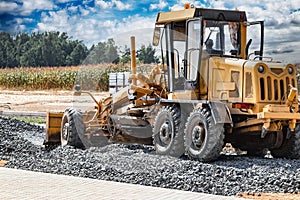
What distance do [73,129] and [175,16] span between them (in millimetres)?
3679

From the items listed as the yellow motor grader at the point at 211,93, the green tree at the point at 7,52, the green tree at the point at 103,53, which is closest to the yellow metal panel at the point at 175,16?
the yellow motor grader at the point at 211,93

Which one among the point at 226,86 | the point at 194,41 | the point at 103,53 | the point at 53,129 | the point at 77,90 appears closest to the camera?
the point at 226,86

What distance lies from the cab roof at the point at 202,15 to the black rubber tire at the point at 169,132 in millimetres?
A: 1878

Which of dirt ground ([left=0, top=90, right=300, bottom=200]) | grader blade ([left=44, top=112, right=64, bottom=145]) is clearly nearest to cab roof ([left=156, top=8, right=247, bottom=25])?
grader blade ([left=44, top=112, right=64, bottom=145])

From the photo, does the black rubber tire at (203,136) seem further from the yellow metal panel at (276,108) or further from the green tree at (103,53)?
the green tree at (103,53)

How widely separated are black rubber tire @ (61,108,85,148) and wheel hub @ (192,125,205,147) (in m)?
3.61

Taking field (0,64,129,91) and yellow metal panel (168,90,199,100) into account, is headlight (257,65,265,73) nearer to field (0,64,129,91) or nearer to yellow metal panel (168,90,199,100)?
yellow metal panel (168,90,199,100)

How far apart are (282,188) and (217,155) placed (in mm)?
2502

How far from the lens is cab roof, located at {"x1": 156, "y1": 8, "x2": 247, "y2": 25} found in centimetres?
1329

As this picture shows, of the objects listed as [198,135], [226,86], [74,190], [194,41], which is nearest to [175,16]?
[194,41]

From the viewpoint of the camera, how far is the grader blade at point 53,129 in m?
16.0

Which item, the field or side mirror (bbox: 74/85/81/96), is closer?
side mirror (bbox: 74/85/81/96)

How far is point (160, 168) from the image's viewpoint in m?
11.7

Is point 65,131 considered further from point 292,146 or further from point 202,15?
point 292,146
